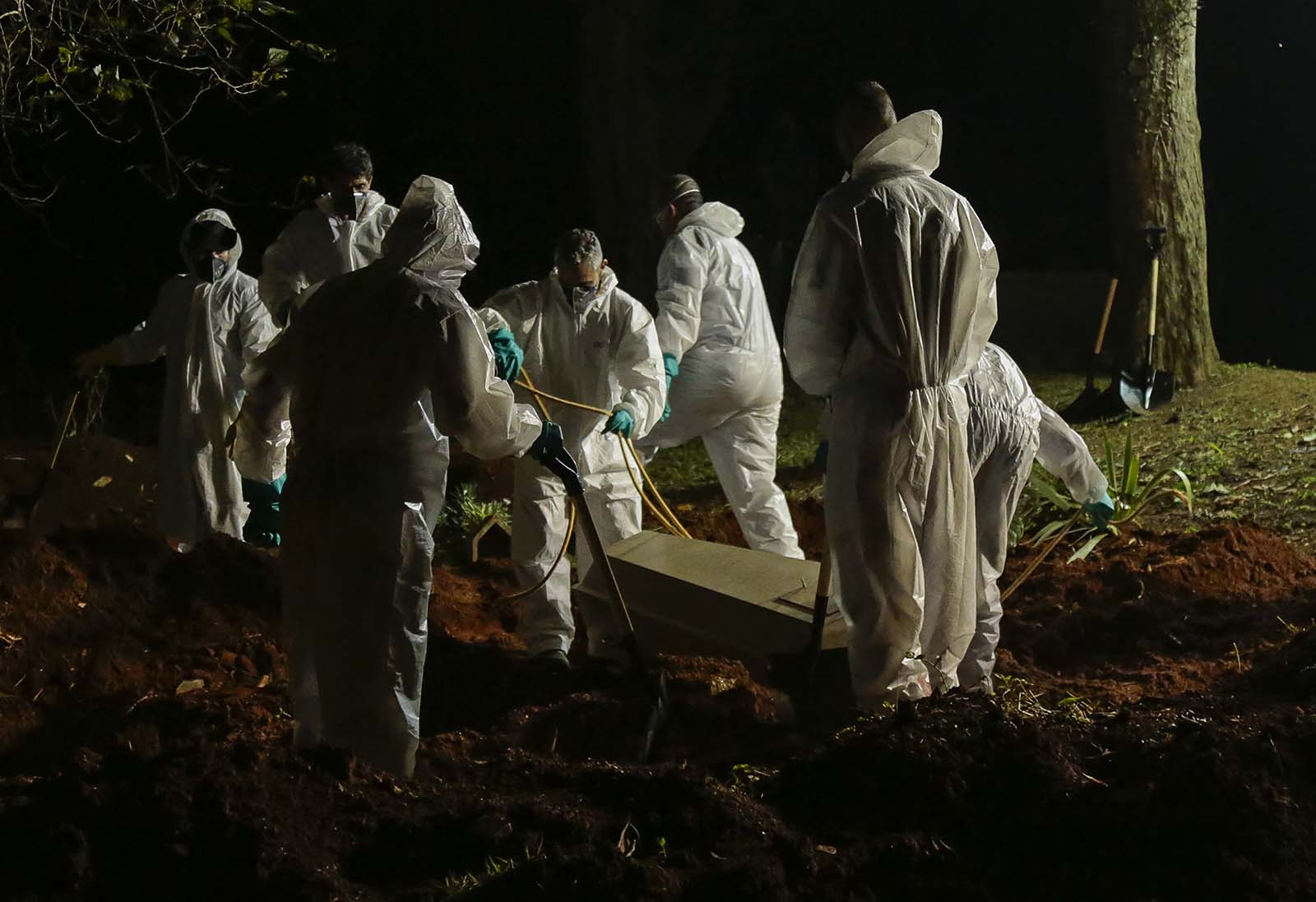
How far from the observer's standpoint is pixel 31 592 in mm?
6438

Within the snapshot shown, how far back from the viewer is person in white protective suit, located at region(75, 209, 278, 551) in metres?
7.15

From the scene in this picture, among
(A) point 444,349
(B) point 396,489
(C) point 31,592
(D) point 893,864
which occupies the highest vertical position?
(A) point 444,349

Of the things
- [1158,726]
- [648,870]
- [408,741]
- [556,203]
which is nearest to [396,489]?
[408,741]

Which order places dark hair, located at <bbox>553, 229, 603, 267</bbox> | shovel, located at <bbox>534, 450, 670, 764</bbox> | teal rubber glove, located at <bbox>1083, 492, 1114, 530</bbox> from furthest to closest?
dark hair, located at <bbox>553, 229, 603, 267</bbox>
teal rubber glove, located at <bbox>1083, 492, 1114, 530</bbox>
shovel, located at <bbox>534, 450, 670, 764</bbox>

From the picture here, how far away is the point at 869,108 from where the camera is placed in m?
4.40

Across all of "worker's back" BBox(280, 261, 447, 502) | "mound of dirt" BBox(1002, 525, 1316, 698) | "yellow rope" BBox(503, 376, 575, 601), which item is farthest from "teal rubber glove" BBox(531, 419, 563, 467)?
"mound of dirt" BBox(1002, 525, 1316, 698)

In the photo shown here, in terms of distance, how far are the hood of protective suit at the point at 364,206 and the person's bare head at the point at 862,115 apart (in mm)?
2756

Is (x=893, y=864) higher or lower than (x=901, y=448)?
lower

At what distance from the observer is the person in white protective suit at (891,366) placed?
4.22 m

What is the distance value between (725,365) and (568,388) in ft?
4.63

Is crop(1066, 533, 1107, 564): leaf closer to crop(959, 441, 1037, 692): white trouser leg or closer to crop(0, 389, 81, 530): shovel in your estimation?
crop(959, 441, 1037, 692): white trouser leg

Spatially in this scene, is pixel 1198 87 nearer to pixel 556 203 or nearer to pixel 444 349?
pixel 556 203

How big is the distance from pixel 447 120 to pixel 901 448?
10068mm

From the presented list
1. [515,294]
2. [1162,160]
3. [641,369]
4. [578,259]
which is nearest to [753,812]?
[641,369]
